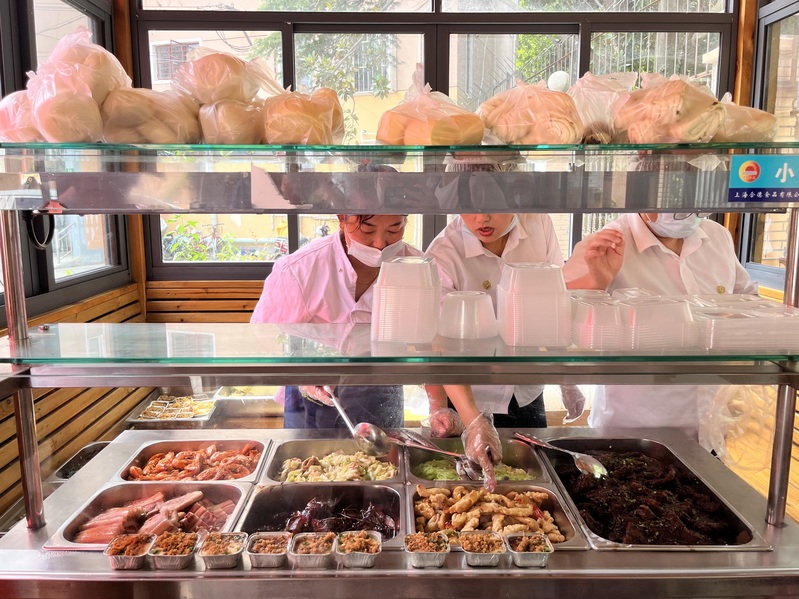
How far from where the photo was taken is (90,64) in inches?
49.8

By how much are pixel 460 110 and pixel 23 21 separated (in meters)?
3.51

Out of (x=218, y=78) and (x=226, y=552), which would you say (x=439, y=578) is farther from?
(x=218, y=78)

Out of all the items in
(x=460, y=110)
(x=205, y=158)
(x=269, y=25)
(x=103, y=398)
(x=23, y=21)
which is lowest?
(x=103, y=398)

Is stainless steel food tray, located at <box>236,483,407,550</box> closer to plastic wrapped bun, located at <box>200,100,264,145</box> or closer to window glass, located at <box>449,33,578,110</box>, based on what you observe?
plastic wrapped bun, located at <box>200,100,264,145</box>

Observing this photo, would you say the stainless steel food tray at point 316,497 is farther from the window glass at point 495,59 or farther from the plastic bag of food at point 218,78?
the window glass at point 495,59

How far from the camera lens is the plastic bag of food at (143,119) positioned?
4.17 ft

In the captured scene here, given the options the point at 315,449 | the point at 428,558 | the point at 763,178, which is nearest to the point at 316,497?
the point at 315,449

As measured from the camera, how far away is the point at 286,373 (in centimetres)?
138

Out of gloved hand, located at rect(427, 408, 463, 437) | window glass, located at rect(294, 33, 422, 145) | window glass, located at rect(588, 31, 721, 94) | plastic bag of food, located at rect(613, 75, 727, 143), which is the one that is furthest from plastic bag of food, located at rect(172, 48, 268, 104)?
window glass, located at rect(588, 31, 721, 94)

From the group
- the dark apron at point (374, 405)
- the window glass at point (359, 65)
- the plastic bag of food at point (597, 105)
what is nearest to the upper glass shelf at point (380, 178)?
the plastic bag of food at point (597, 105)

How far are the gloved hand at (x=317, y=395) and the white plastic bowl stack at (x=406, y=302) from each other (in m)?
0.80

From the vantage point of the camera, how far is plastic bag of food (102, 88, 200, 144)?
4.17 ft

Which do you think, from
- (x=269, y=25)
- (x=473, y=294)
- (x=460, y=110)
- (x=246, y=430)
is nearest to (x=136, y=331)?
(x=246, y=430)

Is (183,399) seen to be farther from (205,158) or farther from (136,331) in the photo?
(205,158)
